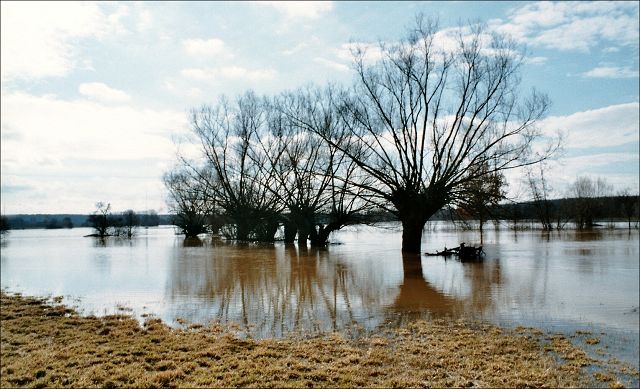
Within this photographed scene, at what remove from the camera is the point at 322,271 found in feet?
61.5

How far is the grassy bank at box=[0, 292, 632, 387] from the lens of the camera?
5.67m

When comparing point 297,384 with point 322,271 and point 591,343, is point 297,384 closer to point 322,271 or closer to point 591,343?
point 591,343

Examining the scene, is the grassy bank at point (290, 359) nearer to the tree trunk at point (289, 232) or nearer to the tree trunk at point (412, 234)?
the tree trunk at point (412, 234)

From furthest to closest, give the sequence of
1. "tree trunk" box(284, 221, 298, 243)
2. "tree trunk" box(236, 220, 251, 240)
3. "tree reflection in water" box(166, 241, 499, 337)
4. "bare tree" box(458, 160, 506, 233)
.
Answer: "tree trunk" box(236, 220, 251, 240), "tree trunk" box(284, 221, 298, 243), "bare tree" box(458, 160, 506, 233), "tree reflection in water" box(166, 241, 499, 337)

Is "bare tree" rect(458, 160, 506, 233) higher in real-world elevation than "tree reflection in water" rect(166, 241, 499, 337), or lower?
higher

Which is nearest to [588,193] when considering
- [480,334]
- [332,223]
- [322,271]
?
[332,223]

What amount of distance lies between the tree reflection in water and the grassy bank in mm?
1104

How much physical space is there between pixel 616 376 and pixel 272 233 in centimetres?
3939

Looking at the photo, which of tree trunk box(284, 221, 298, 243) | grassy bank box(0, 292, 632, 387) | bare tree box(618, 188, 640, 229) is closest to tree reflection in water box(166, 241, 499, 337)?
grassy bank box(0, 292, 632, 387)

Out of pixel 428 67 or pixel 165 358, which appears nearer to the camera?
pixel 165 358

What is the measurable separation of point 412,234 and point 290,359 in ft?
68.8

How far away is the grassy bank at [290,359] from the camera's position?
5.67m

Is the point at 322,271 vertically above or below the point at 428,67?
below

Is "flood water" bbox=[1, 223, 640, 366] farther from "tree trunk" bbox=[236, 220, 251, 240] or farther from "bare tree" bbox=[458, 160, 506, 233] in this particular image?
"tree trunk" bbox=[236, 220, 251, 240]
